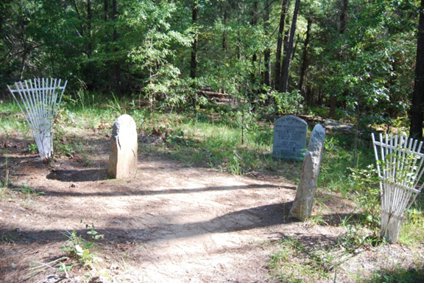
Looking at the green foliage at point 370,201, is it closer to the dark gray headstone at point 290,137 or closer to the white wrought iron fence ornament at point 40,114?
the dark gray headstone at point 290,137

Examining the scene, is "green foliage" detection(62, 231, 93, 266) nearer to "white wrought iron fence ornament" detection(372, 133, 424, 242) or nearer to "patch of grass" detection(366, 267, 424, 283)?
"patch of grass" detection(366, 267, 424, 283)

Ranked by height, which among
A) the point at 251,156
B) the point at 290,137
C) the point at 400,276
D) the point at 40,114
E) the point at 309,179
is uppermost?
the point at 40,114

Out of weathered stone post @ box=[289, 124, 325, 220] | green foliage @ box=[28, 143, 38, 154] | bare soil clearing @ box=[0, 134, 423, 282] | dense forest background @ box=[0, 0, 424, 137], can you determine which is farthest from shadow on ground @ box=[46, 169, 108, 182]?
dense forest background @ box=[0, 0, 424, 137]

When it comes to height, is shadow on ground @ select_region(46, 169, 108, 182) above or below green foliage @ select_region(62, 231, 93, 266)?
above

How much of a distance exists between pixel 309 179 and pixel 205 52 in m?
7.41

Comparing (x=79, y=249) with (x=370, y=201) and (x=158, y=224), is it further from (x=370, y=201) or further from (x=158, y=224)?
(x=370, y=201)

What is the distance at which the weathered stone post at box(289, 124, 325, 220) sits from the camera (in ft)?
14.6

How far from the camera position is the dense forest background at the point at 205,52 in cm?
807

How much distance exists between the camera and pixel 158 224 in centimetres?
435

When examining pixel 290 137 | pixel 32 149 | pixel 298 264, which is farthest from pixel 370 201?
pixel 32 149

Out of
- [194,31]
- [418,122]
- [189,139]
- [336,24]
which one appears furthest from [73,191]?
[336,24]

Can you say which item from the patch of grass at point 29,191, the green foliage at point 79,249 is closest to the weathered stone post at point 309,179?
the green foliage at point 79,249

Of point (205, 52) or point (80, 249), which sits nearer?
point (80, 249)

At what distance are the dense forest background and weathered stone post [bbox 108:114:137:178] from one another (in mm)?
2891
